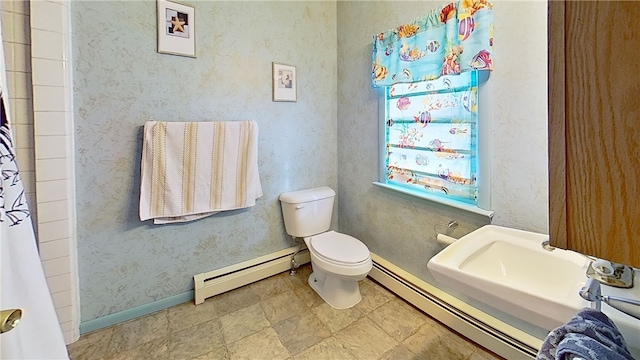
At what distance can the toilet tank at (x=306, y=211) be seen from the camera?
2056mm

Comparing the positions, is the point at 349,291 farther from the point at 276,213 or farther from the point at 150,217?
the point at 150,217

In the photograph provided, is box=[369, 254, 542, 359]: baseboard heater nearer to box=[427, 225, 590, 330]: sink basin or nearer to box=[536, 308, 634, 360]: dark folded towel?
box=[427, 225, 590, 330]: sink basin

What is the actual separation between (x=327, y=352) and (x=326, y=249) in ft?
1.97

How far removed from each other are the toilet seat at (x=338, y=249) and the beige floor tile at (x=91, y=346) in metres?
1.27

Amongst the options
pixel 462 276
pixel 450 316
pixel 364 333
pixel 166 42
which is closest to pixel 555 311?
pixel 462 276

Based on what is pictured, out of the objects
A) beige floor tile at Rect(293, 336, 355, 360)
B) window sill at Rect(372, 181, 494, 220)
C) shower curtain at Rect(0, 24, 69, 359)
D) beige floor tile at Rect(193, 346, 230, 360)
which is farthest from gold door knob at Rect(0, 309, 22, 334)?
window sill at Rect(372, 181, 494, 220)

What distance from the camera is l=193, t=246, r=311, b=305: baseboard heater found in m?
1.87

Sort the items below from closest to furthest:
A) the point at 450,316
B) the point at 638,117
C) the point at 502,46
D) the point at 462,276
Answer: the point at 638,117
the point at 462,276
the point at 502,46
the point at 450,316

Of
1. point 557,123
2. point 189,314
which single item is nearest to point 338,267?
point 189,314

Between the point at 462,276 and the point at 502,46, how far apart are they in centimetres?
111

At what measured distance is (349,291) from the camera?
6.08 feet

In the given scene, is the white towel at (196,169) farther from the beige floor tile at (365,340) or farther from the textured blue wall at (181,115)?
the beige floor tile at (365,340)

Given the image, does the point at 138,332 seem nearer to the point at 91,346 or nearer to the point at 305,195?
Result: the point at 91,346

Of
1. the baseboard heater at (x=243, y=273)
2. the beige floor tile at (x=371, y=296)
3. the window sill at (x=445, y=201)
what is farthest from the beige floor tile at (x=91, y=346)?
the window sill at (x=445, y=201)
